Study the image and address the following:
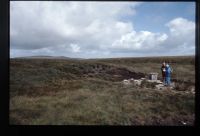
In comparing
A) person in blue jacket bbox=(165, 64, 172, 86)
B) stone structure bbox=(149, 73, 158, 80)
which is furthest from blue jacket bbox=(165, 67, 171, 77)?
stone structure bbox=(149, 73, 158, 80)

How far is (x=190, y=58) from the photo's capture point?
5.45 m

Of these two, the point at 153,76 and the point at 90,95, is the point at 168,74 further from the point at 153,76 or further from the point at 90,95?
the point at 90,95

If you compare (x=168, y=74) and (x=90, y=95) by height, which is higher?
(x=168, y=74)

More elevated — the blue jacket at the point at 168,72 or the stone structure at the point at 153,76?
the blue jacket at the point at 168,72

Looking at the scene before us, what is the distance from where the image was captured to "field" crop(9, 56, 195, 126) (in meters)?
5.50

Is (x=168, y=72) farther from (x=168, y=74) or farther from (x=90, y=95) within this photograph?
(x=90, y=95)

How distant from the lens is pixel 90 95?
18.2ft

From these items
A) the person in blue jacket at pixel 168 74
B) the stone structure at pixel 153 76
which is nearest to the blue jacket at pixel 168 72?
the person in blue jacket at pixel 168 74

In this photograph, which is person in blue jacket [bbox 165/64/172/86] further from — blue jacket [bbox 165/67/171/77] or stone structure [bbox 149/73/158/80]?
stone structure [bbox 149/73/158/80]

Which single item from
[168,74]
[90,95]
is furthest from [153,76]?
[90,95]

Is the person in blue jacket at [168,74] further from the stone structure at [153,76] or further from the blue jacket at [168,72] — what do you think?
the stone structure at [153,76]

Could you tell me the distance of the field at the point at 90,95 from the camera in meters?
5.50
